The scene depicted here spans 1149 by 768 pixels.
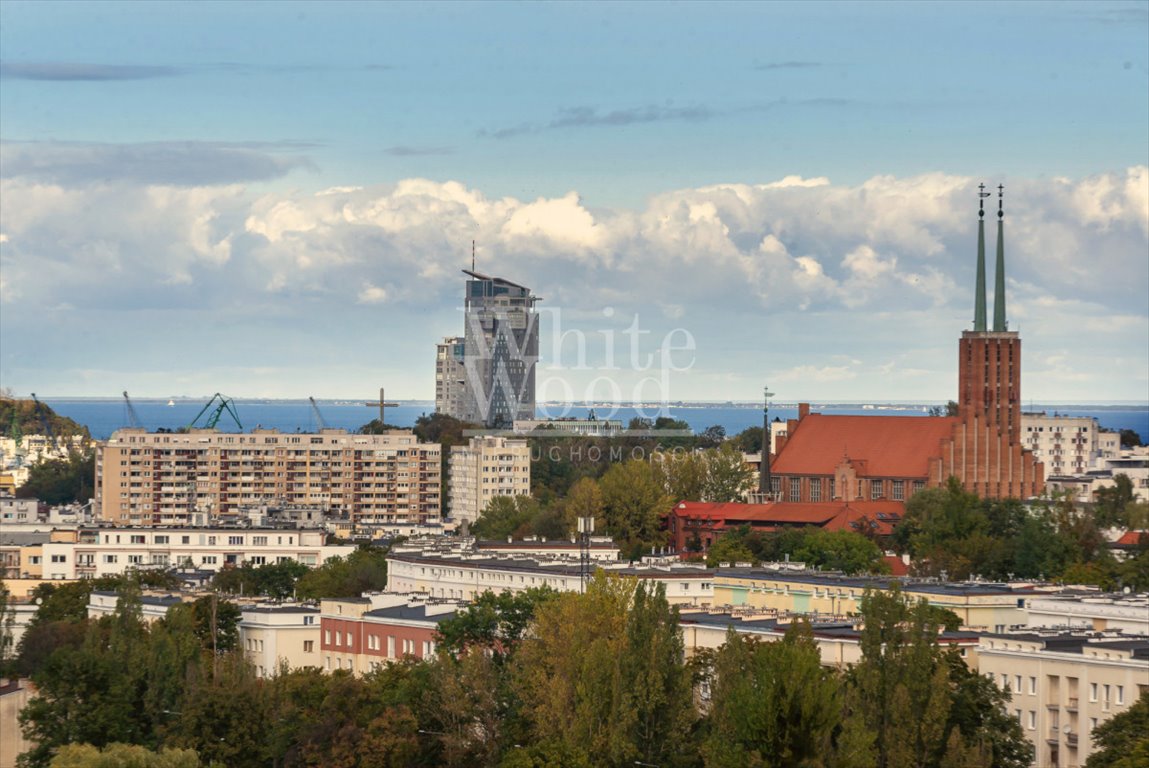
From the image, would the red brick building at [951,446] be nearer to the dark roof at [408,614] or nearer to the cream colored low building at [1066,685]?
the dark roof at [408,614]

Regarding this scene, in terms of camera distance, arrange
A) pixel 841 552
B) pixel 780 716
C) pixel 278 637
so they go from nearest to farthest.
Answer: pixel 780 716
pixel 278 637
pixel 841 552

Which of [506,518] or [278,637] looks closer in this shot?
[278,637]

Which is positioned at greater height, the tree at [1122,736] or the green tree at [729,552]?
the green tree at [729,552]

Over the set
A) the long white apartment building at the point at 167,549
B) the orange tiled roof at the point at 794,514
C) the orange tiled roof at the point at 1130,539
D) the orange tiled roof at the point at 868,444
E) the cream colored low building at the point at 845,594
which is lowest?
the cream colored low building at the point at 845,594

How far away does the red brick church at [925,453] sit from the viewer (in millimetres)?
152250

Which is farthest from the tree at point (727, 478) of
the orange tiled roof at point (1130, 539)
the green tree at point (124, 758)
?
the green tree at point (124, 758)

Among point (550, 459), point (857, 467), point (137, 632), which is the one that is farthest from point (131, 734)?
point (550, 459)

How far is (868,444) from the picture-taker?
159875 mm

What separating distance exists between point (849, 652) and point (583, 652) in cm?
721

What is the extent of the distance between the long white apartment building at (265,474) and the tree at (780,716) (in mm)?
114025

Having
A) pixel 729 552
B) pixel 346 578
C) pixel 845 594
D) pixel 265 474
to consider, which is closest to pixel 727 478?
pixel 729 552

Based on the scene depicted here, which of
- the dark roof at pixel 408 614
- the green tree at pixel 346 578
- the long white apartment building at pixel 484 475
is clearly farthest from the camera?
the long white apartment building at pixel 484 475

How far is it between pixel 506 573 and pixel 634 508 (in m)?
37.2

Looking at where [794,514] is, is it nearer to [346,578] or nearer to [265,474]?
[346,578]
